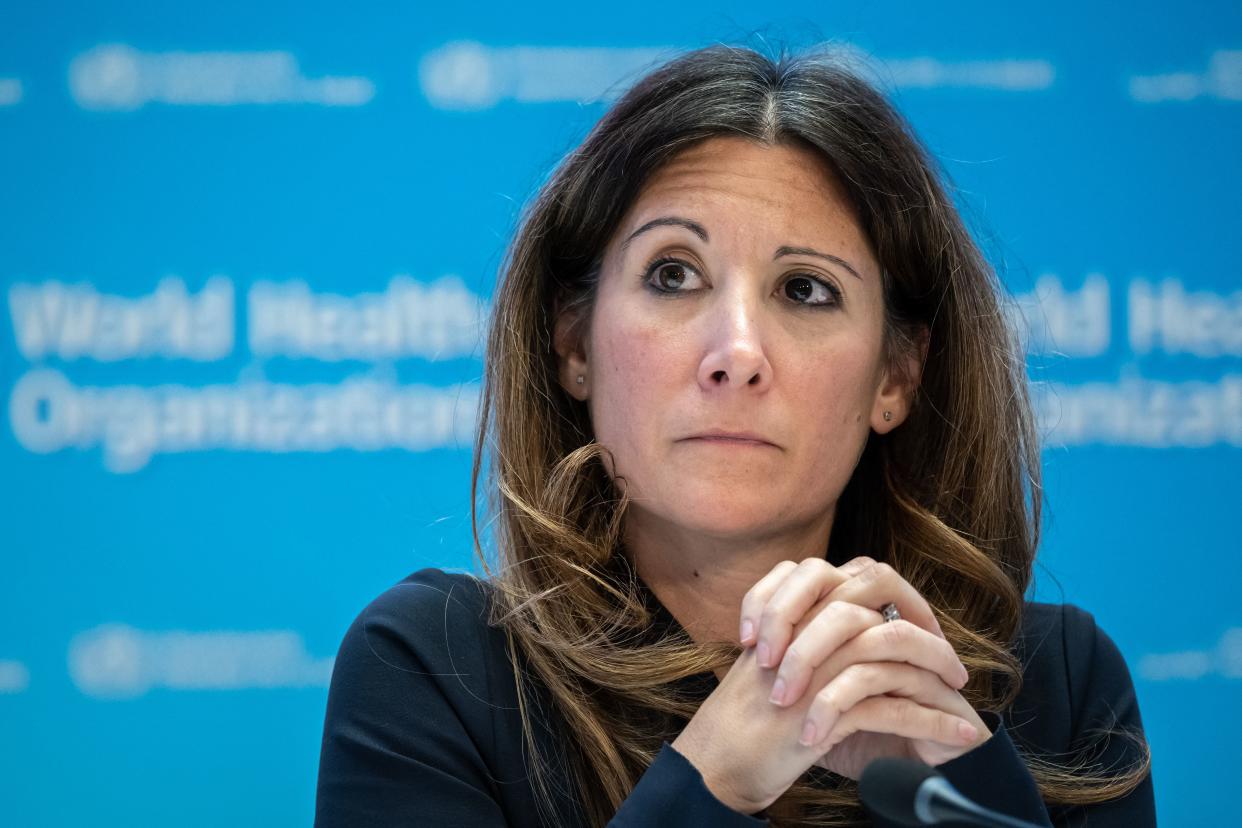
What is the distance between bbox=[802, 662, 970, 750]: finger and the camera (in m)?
1.22

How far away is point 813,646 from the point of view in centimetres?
122

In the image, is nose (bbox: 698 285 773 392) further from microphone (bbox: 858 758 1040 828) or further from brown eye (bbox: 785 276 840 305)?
microphone (bbox: 858 758 1040 828)

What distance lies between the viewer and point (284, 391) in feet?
7.60

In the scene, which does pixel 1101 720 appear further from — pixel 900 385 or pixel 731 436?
pixel 731 436

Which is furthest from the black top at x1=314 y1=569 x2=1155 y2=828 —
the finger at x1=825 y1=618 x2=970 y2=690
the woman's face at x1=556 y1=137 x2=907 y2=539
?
the woman's face at x1=556 y1=137 x2=907 y2=539

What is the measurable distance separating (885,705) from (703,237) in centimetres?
56

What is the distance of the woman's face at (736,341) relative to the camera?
1480mm

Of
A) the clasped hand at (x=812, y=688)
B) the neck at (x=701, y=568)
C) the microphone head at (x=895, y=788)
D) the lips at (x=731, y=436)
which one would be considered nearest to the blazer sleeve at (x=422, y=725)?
the clasped hand at (x=812, y=688)

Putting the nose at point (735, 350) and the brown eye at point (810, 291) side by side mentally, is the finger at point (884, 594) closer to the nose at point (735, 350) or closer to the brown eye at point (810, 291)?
the nose at point (735, 350)

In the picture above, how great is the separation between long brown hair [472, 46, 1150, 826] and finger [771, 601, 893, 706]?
281 millimetres

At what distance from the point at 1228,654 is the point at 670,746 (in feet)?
5.03

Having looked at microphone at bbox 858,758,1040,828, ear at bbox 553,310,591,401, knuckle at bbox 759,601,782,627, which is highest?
ear at bbox 553,310,591,401

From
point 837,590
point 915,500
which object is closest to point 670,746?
point 837,590

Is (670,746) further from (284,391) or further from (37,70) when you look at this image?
(37,70)
